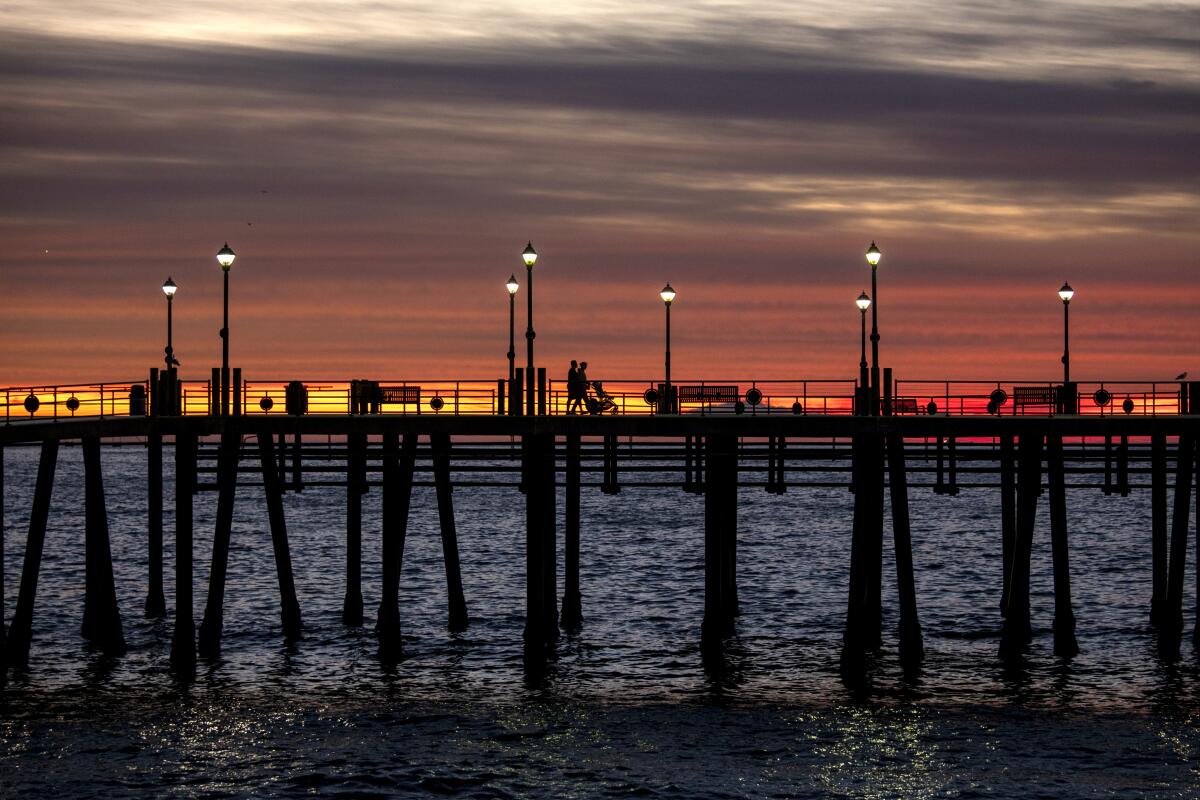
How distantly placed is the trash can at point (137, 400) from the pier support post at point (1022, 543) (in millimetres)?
21316

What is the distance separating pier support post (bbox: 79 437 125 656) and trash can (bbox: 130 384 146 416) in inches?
72.3

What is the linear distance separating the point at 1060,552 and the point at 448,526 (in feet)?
50.4

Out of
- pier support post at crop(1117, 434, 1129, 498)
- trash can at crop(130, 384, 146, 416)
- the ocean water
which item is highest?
trash can at crop(130, 384, 146, 416)

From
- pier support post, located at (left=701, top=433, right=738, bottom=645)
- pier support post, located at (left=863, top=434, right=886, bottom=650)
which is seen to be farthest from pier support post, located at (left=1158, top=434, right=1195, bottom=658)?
pier support post, located at (left=701, top=433, right=738, bottom=645)

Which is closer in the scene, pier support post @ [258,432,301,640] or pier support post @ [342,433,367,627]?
pier support post @ [258,432,301,640]

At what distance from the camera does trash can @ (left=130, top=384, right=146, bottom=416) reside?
42.4 m

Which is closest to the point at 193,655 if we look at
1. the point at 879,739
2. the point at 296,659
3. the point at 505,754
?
the point at 296,659

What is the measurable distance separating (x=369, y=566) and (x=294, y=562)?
12.9ft

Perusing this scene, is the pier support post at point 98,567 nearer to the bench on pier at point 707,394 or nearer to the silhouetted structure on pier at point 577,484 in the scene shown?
the silhouetted structure on pier at point 577,484

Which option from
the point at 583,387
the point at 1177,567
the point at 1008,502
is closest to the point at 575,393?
the point at 583,387

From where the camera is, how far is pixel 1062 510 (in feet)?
127

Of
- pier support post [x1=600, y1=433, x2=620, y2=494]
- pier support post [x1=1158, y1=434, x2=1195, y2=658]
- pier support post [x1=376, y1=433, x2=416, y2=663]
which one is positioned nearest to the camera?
pier support post [x1=1158, y1=434, x2=1195, y2=658]

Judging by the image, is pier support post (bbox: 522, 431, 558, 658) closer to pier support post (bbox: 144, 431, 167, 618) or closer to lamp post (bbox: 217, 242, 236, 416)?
lamp post (bbox: 217, 242, 236, 416)

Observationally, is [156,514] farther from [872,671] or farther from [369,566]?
[369,566]
